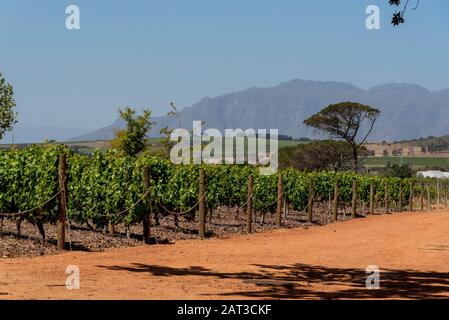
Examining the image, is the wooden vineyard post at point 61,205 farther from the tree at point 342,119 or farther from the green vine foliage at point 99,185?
the tree at point 342,119

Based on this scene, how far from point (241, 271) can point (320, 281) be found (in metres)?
1.83

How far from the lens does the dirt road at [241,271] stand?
10.3 meters

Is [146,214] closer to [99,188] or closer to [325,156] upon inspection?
[99,188]

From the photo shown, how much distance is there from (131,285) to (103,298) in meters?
1.55

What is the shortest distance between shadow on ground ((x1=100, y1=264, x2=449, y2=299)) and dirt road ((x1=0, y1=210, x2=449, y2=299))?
16 millimetres

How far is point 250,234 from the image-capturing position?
78.1 ft

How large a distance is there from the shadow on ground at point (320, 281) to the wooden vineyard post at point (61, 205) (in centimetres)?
261

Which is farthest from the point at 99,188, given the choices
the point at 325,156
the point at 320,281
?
the point at 325,156

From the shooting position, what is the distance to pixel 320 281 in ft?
40.7

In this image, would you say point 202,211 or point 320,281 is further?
point 202,211

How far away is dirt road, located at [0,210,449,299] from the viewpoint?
1034 cm

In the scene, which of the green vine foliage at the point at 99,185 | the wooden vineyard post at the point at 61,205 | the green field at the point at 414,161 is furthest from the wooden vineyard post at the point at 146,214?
the green field at the point at 414,161
